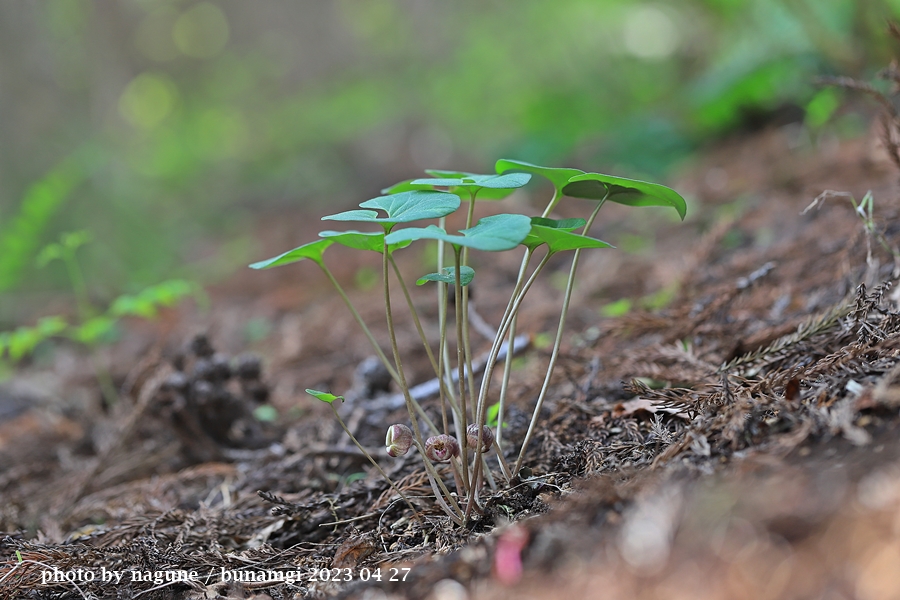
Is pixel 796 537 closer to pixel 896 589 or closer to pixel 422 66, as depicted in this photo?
pixel 896 589

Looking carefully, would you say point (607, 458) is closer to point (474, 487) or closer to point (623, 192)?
point (474, 487)

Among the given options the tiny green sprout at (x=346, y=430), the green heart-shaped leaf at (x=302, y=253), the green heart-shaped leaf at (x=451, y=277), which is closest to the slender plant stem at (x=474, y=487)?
the tiny green sprout at (x=346, y=430)

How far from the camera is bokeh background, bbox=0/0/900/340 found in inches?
177

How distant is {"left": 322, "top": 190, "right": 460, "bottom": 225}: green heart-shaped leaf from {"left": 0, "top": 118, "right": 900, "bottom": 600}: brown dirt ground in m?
0.59

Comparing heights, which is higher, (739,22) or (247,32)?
(247,32)

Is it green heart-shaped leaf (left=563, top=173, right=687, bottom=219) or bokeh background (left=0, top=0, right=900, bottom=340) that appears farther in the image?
bokeh background (left=0, top=0, right=900, bottom=340)

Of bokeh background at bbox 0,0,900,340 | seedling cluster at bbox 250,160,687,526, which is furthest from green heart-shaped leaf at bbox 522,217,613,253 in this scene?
bokeh background at bbox 0,0,900,340

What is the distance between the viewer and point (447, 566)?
1028 millimetres

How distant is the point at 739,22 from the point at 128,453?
252 inches

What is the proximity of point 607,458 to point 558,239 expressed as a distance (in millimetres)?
537

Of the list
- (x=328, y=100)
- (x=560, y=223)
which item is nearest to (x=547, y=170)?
(x=560, y=223)

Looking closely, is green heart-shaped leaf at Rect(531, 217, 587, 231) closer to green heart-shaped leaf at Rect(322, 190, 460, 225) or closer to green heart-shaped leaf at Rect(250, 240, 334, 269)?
green heart-shaped leaf at Rect(322, 190, 460, 225)

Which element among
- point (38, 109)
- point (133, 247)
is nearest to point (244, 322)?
point (133, 247)

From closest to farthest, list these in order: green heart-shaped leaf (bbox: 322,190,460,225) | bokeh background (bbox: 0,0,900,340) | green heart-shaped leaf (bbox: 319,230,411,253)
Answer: green heart-shaped leaf (bbox: 322,190,460,225), green heart-shaped leaf (bbox: 319,230,411,253), bokeh background (bbox: 0,0,900,340)
